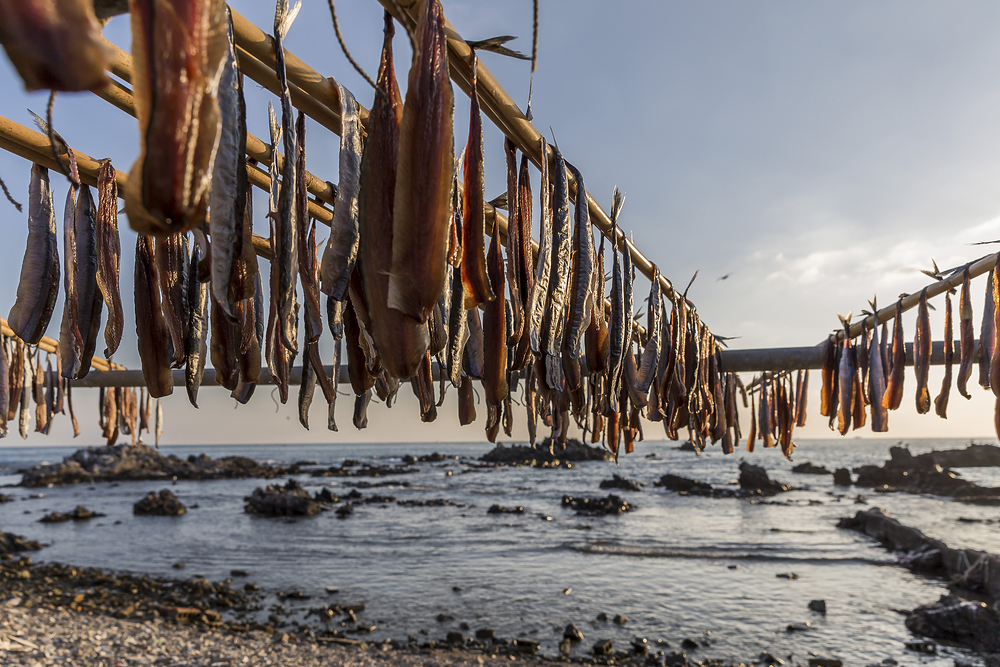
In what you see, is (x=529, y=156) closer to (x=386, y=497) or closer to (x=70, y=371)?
(x=70, y=371)

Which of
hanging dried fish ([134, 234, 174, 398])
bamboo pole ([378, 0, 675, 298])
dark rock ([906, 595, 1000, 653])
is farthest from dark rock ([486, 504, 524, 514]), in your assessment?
hanging dried fish ([134, 234, 174, 398])

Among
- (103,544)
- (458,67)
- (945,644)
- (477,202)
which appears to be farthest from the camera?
(103,544)

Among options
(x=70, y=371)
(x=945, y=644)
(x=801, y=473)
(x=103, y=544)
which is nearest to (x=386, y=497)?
(x=103, y=544)

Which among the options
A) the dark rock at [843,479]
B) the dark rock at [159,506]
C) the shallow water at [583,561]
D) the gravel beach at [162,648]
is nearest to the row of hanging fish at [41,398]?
the gravel beach at [162,648]

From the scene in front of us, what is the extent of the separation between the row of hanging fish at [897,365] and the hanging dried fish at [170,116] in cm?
373

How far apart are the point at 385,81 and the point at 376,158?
0.56 ft

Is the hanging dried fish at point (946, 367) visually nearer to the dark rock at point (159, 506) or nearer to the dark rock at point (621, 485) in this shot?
the dark rock at point (159, 506)

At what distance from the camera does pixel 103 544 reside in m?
18.7

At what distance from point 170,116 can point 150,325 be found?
3.56 ft

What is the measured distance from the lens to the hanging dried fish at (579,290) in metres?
1.38

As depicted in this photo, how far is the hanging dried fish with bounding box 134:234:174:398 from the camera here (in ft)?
4.43

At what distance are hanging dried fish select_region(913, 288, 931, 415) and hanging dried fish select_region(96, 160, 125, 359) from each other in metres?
4.51

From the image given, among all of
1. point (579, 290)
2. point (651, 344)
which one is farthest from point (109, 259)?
point (651, 344)

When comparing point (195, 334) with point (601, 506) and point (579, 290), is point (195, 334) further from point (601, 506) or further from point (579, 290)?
point (601, 506)
